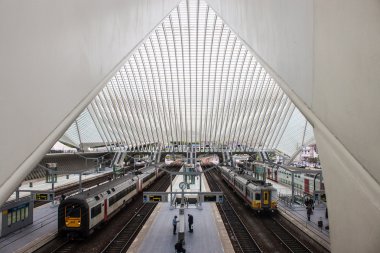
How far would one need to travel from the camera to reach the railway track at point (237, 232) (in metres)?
17.1

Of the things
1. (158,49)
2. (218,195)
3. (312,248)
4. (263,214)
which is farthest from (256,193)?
(158,49)

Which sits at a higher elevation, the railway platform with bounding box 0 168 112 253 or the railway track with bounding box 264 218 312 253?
the railway platform with bounding box 0 168 112 253

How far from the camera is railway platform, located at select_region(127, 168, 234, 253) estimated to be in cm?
1664

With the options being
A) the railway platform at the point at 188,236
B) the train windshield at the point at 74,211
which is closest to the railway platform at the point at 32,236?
the train windshield at the point at 74,211

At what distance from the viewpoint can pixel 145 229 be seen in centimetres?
2078

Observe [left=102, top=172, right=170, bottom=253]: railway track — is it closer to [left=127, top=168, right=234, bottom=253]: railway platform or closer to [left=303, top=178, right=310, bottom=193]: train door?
[left=127, top=168, right=234, bottom=253]: railway platform

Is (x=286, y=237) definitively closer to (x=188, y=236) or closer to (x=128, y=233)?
(x=188, y=236)

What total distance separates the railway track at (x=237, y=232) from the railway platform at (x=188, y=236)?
1.61 feet

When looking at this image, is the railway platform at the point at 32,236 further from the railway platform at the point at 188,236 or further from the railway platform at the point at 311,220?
the railway platform at the point at 311,220

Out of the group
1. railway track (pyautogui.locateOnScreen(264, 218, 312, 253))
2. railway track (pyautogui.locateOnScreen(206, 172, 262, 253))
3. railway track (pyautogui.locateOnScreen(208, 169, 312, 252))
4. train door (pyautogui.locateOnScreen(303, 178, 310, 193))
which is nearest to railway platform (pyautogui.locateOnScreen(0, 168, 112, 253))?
railway track (pyautogui.locateOnScreen(206, 172, 262, 253))

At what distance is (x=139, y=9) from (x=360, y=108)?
30.4 ft

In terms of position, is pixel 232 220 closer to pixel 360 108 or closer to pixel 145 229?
pixel 145 229

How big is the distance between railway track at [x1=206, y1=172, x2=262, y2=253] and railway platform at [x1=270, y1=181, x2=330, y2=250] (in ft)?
12.6

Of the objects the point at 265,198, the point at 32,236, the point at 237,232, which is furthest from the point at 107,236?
the point at 265,198
